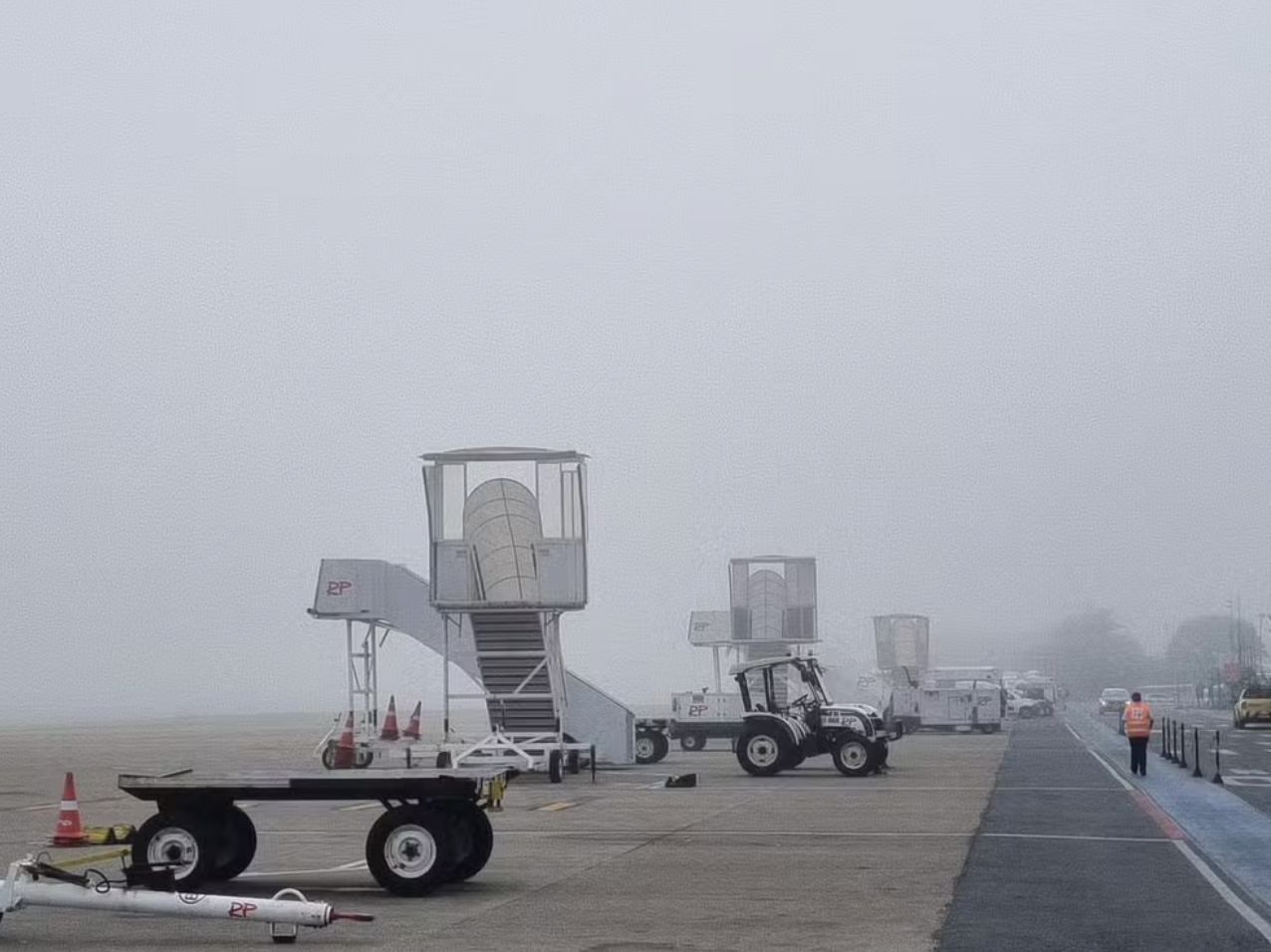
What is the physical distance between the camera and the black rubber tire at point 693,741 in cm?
4762

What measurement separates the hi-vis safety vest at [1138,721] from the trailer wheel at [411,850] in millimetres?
22983

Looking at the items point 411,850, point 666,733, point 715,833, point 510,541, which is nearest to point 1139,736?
point 510,541

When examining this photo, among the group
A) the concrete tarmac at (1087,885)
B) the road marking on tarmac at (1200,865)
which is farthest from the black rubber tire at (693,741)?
the concrete tarmac at (1087,885)

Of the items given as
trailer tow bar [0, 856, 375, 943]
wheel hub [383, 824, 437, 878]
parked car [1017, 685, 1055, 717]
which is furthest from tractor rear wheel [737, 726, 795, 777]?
parked car [1017, 685, 1055, 717]

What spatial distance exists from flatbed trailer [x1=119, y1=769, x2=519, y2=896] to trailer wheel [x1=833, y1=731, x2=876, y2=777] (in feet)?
71.8

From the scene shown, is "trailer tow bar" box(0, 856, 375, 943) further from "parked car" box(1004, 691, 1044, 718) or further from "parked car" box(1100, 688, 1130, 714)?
"parked car" box(1100, 688, 1130, 714)

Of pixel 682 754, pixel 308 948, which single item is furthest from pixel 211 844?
pixel 682 754

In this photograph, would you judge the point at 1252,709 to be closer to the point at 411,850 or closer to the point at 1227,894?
the point at 1227,894

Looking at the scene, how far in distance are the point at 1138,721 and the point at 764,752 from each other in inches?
280

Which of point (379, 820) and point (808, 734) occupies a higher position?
point (379, 820)

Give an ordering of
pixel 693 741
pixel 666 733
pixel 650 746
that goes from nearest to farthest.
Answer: pixel 650 746 < pixel 666 733 < pixel 693 741

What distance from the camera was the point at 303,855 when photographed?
811 inches

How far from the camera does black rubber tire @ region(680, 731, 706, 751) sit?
156 feet

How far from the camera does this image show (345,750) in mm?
36438
